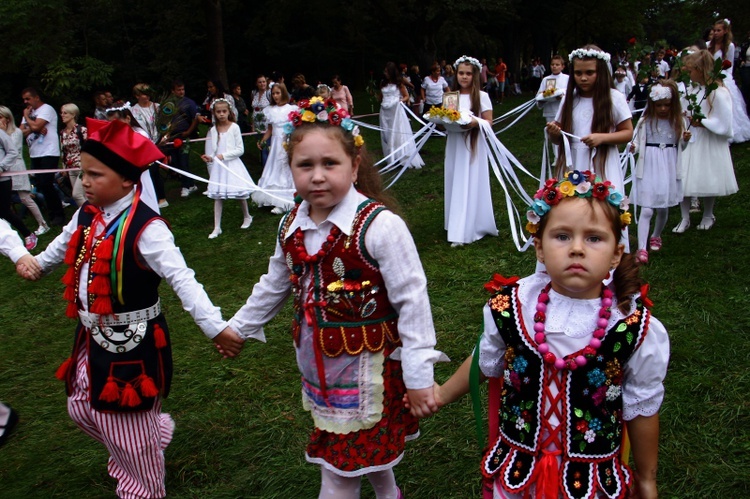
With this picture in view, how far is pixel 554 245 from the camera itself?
2.11 metres

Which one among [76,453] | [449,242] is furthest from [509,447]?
[449,242]

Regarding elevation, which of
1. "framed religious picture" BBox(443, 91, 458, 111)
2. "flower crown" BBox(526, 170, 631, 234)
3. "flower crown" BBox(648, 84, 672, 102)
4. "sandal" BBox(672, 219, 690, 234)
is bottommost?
"sandal" BBox(672, 219, 690, 234)

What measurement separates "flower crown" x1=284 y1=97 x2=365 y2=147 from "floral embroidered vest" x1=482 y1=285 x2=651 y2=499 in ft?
3.14

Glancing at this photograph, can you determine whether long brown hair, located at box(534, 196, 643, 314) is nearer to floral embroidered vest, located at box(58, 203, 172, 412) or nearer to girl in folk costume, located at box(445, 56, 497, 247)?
floral embroidered vest, located at box(58, 203, 172, 412)

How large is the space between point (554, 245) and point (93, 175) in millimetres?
2120

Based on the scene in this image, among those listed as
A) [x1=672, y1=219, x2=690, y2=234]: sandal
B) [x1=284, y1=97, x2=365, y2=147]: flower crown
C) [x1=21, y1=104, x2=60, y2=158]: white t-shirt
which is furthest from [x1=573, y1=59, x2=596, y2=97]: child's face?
[x1=21, y1=104, x2=60, y2=158]: white t-shirt

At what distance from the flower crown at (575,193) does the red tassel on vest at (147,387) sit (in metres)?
1.95

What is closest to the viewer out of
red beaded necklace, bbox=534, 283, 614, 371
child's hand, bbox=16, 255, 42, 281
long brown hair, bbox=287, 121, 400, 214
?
red beaded necklace, bbox=534, 283, 614, 371

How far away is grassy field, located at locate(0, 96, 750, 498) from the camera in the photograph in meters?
3.57

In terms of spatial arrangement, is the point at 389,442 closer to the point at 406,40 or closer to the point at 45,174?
the point at 45,174

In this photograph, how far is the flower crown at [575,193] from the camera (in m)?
2.12

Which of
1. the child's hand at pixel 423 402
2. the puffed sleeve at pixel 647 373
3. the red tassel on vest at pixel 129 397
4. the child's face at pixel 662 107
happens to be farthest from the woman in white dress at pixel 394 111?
the puffed sleeve at pixel 647 373

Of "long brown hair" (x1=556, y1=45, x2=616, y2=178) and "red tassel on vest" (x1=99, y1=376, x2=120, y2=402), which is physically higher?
"long brown hair" (x1=556, y1=45, x2=616, y2=178)

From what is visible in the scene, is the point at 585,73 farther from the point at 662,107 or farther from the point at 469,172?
the point at 469,172
